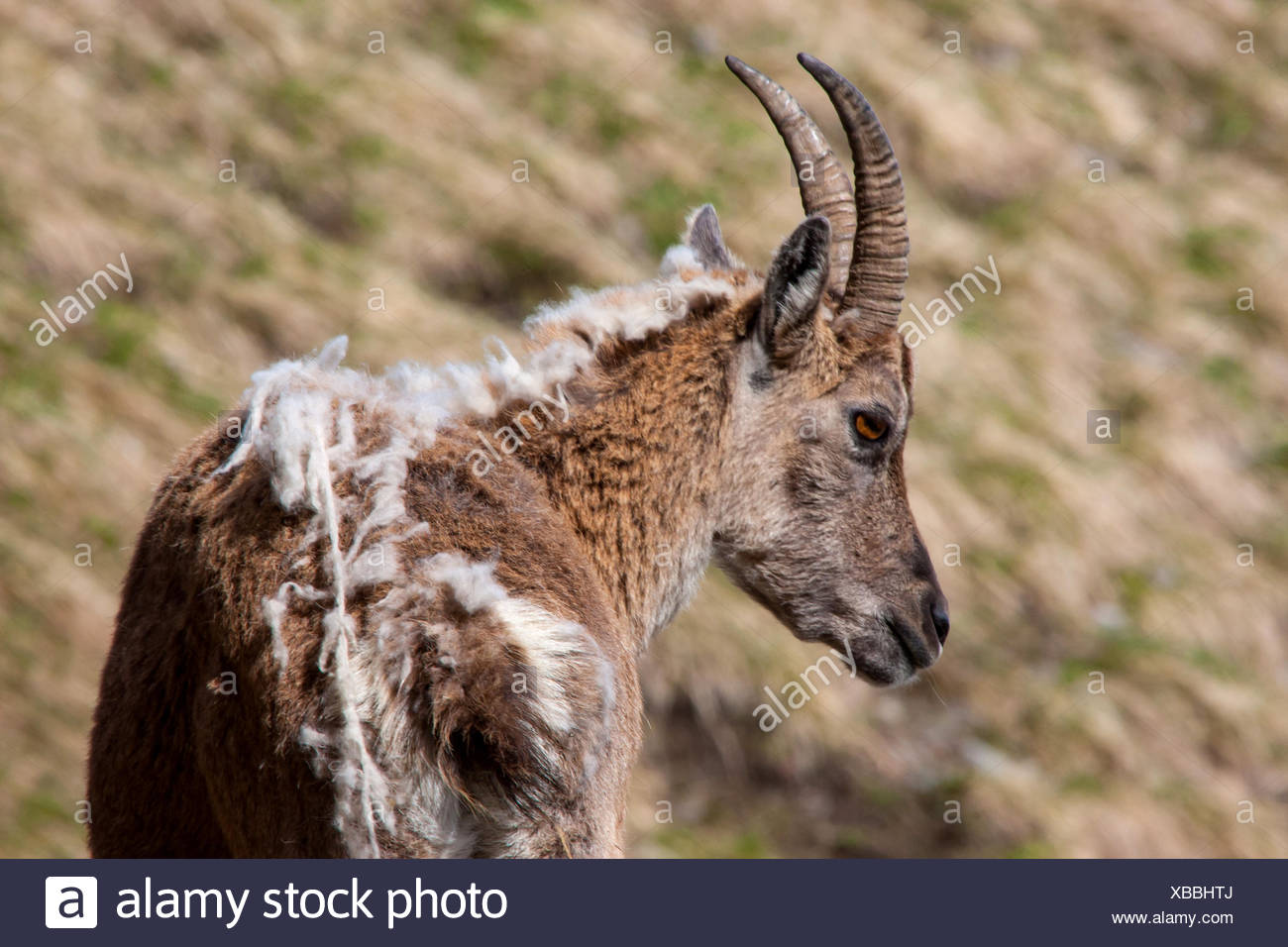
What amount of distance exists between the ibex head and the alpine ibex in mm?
13

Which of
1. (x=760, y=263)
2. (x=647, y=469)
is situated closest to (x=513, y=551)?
(x=647, y=469)

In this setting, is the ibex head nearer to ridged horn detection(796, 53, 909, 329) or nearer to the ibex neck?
ridged horn detection(796, 53, 909, 329)

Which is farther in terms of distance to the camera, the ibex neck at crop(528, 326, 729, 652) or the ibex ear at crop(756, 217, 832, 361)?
the ibex ear at crop(756, 217, 832, 361)

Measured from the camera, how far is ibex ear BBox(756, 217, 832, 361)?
204 inches

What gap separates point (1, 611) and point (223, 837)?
6708 millimetres

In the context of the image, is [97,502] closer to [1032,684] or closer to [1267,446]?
[1032,684]

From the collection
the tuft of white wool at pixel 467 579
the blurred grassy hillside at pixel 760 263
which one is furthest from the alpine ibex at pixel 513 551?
the blurred grassy hillside at pixel 760 263

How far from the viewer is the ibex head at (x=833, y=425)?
5.45m

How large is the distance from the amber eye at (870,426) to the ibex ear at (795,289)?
1.42 feet

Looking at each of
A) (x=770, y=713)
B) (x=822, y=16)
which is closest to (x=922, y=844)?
(x=770, y=713)

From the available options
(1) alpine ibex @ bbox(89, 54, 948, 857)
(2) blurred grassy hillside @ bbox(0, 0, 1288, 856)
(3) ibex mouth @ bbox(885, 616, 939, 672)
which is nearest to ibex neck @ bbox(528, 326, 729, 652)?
(1) alpine ibex @ bbox(89, 54, 948, 857)

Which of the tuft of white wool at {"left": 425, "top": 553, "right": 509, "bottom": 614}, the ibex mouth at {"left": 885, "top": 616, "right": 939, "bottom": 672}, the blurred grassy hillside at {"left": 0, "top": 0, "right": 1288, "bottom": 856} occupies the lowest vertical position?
the tuft of white wool at {"left": 425, "top": 553, "right": 509, "bottom": 614}

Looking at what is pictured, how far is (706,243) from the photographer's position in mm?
6211

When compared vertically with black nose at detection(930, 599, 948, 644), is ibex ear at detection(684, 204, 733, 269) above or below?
above
